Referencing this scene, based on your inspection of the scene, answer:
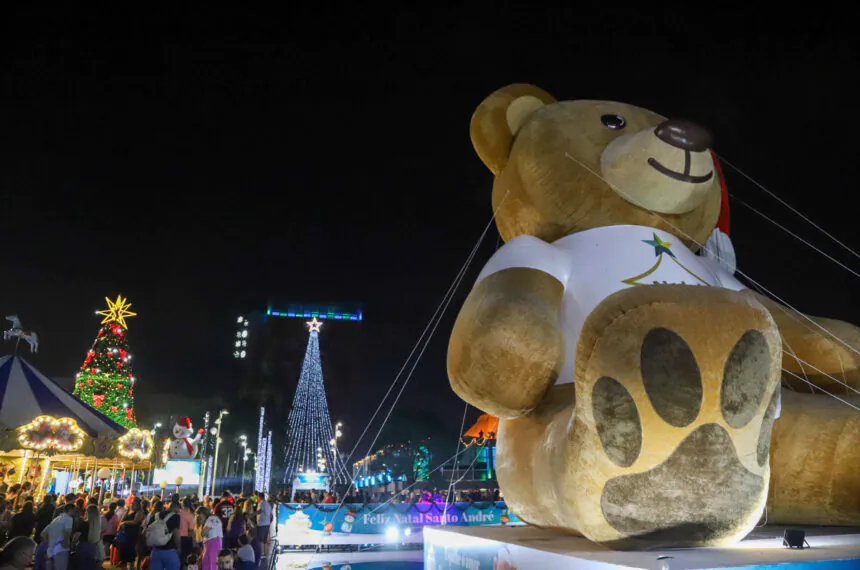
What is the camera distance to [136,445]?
15406 mm

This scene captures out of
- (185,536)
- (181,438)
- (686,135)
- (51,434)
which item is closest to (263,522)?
(185,536)

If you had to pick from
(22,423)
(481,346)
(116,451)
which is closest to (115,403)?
(116,451)

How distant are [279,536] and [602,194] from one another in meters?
9.87

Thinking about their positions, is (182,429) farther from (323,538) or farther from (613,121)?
(613,121)

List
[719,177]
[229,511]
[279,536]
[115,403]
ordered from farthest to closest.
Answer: [115,403], [279,536], [229,511], [719,177]

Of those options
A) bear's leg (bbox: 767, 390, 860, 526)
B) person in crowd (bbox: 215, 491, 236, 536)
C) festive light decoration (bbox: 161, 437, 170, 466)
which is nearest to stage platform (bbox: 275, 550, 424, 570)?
person in crowd (bbox: 215, 491, 236, 536)

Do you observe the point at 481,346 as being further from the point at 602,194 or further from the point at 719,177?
the point at 719,177

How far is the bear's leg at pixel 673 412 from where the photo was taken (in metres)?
2.18

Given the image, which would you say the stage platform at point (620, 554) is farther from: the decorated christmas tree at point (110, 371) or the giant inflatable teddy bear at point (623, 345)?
the decorated christmas tree at point (110, 371)

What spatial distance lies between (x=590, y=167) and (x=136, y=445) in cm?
1549

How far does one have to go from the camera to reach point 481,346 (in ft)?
9.92

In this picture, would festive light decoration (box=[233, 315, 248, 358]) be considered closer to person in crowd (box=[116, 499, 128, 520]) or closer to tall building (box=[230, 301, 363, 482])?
tall building (box=[230, 301, 363, 482])

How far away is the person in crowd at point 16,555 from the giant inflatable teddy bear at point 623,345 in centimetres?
265

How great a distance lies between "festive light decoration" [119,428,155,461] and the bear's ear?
13902 mm
